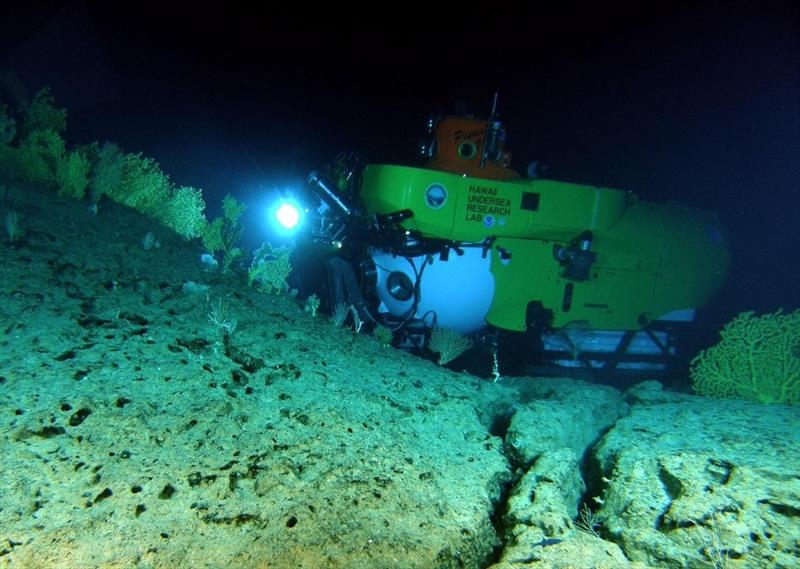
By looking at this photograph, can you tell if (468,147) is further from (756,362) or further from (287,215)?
(756,362)

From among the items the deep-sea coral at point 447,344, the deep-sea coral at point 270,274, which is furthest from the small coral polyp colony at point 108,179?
the deep-sea coral at point 447,344

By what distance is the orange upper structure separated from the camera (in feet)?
19.4

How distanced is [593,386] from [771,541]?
10.2 ft

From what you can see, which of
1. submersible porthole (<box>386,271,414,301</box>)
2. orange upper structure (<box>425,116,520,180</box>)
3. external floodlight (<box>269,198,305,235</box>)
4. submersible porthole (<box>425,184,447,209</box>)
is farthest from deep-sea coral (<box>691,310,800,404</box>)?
external floodlight (<box>269,198,305,235</box>)

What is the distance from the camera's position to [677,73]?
47.9 ft

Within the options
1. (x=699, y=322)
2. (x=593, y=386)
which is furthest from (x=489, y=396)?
(x=699, y=322)

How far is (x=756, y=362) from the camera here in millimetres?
5531

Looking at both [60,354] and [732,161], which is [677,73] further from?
[60,354]

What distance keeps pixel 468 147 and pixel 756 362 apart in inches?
192

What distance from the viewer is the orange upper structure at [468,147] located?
19.4ft

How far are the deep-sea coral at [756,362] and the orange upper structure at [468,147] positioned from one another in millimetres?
3874

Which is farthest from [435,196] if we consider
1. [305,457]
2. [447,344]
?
[305,457]

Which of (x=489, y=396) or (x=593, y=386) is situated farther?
(x=593, y=386)

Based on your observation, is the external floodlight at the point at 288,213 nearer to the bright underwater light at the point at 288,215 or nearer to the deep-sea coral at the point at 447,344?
the bright underwater light at the point at 288,215
